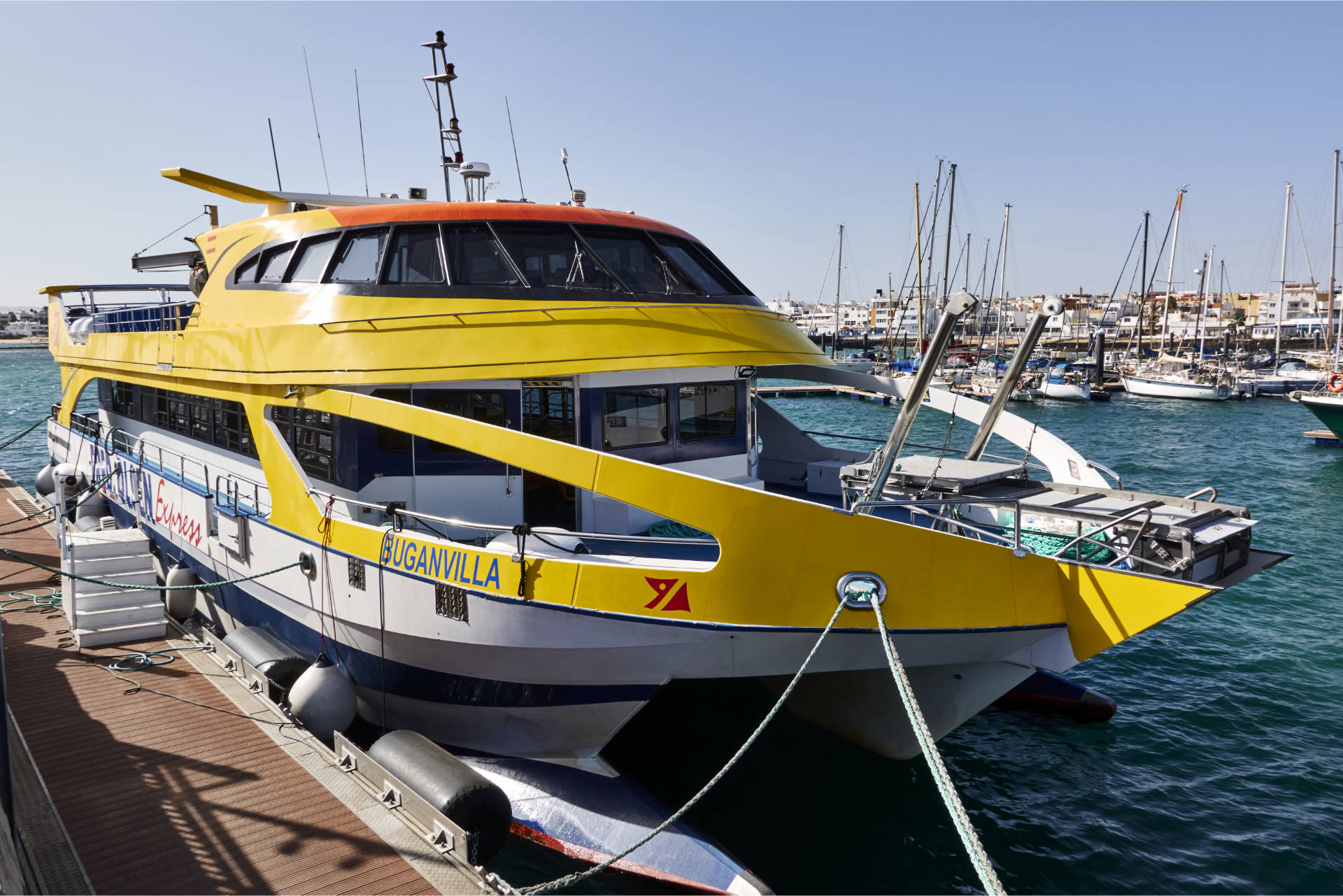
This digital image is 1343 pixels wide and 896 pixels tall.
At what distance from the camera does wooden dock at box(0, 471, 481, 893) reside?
618 centimetres

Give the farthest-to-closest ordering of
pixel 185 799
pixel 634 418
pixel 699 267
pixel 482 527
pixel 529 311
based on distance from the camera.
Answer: pixel 699 267
pixel 634 418
pixel 529 311
pixel 185 799
pixel 482 527

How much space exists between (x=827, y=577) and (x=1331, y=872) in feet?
19.3

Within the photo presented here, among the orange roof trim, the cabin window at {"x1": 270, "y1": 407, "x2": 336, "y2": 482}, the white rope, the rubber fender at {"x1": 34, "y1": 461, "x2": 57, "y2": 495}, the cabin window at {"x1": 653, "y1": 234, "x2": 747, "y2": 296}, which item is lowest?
the rubber fender at {"x1": 34, "y1": 461, "x2": 57, "y2": 495}

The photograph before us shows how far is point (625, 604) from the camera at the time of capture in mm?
6688

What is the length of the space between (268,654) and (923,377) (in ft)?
24.6

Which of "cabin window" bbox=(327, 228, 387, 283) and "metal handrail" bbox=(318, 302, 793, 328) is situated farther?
"cabin window" bbox=(327, 228, 387, 283)

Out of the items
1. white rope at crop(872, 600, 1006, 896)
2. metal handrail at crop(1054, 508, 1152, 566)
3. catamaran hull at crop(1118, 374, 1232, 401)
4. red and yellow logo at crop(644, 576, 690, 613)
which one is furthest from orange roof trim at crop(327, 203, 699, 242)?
catamaran hull at crop(1118, 374, 1232, 401)

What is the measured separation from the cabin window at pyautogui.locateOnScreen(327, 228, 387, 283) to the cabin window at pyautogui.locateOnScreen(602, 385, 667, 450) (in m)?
2.74

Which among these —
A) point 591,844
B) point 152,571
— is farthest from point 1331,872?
point 152,571

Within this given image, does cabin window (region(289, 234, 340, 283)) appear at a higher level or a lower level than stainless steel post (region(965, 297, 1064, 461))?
higher

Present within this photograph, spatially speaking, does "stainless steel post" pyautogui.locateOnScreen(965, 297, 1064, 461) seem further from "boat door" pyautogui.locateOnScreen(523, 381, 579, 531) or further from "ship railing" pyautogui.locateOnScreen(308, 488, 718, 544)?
"boat door" pyautogui.locateOnScreen(523, 381, 579, 531)

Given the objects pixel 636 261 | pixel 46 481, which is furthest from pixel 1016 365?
pixel 46 481

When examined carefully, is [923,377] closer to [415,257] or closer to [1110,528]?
[1110,528]

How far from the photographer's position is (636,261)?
31.6 ft
